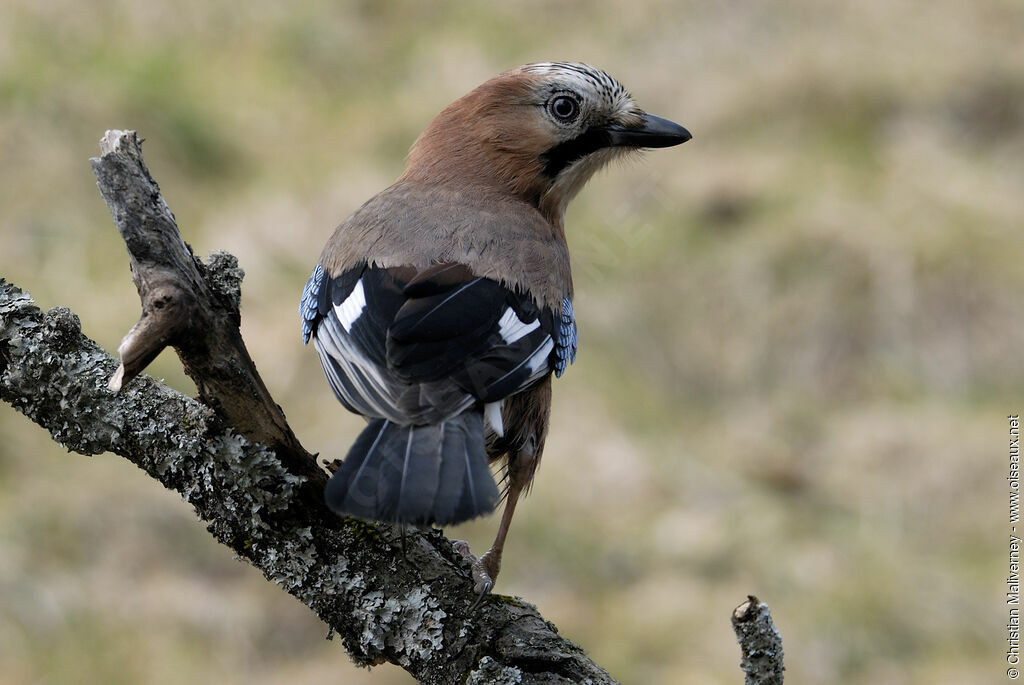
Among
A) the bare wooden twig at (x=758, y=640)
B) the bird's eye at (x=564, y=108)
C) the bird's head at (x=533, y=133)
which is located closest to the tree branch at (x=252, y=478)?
the bare wooden twig at (x=758, y=640)

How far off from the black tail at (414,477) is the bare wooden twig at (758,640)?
0.64 meters

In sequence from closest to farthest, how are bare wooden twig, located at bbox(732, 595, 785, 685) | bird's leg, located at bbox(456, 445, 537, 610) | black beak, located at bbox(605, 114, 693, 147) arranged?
bare wooden twig, located at bbox(732, 595, 785, 685) → bird's leg, located at bbox(456, 445, 537, 610) → black beak, located at bbox(605, 114, 693, 147)

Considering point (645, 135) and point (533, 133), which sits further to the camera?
point (645, 135)

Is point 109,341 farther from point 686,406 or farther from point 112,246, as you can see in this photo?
point 686,406

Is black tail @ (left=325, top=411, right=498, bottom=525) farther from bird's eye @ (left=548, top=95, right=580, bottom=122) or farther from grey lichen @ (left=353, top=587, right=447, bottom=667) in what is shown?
bird's eye @ (left=548, top=95, right=580, bottom=122)

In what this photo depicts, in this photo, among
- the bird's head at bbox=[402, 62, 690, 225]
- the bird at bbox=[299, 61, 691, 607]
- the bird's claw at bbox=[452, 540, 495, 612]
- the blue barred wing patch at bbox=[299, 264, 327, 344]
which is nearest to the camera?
the bird at bbox=[299, 61, 691, 607]

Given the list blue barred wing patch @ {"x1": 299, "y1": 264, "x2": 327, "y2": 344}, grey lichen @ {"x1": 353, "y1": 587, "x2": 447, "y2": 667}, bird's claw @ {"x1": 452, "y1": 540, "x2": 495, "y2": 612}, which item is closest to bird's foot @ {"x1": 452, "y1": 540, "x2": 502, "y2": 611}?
bird's claw @ {"x1": 452, "y1": 540, "x2": 495, "y2": 612}

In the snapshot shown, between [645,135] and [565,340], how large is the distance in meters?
1.26

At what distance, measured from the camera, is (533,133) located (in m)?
4.61

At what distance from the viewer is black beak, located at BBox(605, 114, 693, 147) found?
4770 millimetres

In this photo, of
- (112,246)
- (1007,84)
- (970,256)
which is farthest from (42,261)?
(1007,84)

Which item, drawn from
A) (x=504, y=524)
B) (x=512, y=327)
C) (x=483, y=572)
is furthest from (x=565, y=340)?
(x=483, y=572)

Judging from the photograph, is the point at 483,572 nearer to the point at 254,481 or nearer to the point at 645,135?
the point at 254,481

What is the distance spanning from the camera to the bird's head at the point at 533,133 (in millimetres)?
4598
